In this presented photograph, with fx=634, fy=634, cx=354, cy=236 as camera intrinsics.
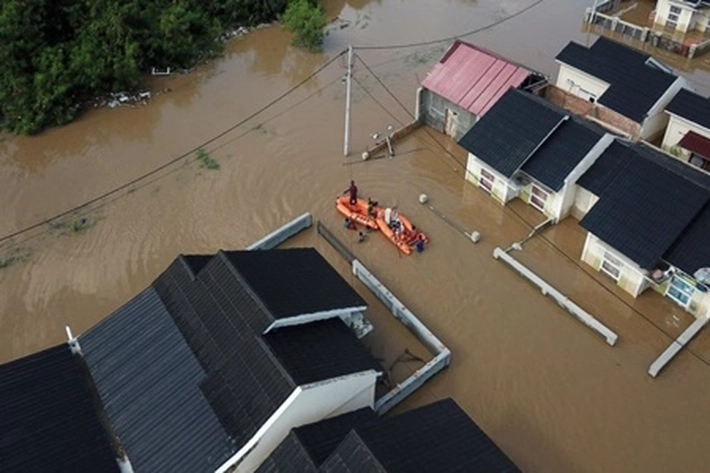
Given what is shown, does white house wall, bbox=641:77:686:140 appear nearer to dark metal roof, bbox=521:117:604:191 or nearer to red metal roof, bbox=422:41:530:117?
dark metal roof, bbox=521:117:604:191

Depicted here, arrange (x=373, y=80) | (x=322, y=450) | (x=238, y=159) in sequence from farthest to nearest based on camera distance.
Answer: (x=373, y=80)
(x=238, y=159)
(x=322, y=450)

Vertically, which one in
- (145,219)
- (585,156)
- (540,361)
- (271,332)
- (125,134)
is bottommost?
(540,361)

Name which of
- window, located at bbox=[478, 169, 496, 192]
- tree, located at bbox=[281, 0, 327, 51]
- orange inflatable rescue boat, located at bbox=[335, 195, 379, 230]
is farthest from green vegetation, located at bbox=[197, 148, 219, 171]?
window, located at bbox=[478, 169, 496, 192]

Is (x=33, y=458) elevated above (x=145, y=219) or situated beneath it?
situated beneath

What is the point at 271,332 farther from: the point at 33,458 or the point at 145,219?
the point at 145,219

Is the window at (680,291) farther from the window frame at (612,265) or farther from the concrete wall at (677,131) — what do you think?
the concrete wall at (677,131)

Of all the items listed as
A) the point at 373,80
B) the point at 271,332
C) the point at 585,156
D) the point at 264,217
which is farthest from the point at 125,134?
the point at 585,156

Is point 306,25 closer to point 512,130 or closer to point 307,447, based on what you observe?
point 512,130
